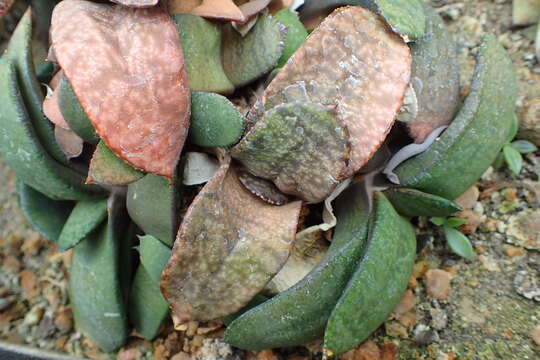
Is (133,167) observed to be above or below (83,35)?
below

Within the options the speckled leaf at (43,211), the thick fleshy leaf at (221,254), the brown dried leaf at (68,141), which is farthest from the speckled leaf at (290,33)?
the speckled leaf at (43,211)

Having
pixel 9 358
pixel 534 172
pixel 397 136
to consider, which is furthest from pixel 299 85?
pixel 9 358

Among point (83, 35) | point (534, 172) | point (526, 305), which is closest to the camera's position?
point (83, 35)

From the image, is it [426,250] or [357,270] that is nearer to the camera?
[357,270]

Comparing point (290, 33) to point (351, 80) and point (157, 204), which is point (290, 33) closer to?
point (351, 80)

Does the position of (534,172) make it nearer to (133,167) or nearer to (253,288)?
(253,288)

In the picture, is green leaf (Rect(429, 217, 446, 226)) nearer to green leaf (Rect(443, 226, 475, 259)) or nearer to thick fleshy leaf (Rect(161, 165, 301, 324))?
green leaf (Rect(443, 226, 475, 259))

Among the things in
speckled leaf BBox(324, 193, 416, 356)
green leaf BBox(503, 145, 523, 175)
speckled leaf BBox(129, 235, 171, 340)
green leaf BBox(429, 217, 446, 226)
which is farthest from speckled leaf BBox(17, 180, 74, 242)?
green leaf BBox(503, 145, 523, 175)
